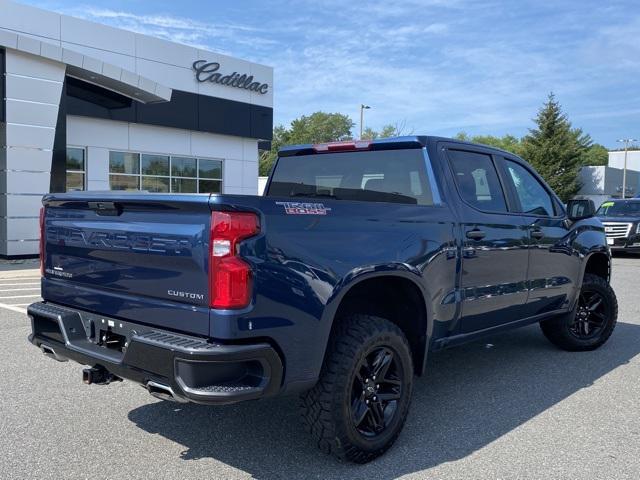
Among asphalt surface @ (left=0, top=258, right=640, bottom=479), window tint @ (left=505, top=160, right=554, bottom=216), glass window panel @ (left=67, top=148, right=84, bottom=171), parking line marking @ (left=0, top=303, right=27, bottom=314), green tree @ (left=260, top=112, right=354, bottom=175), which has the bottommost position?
parking line marking @ (left=0, top=303, right=27, bottom=314)

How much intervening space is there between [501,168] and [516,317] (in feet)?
4.04

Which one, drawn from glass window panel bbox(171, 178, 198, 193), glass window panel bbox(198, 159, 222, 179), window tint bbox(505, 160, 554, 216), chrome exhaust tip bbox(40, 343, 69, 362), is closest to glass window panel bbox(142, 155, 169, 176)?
glass window panel bbox(171, 178, 198, 193)

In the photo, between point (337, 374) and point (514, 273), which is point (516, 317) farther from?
point (337, 374)

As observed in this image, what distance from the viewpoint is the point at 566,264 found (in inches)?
216

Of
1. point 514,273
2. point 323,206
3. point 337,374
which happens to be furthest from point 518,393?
point 323,206

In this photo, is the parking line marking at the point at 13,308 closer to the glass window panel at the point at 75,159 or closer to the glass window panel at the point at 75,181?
the glass window panel at the point at 75,181

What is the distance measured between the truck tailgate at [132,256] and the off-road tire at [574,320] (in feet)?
13.7

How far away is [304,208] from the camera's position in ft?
10.3

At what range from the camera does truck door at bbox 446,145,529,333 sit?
14.1 ft

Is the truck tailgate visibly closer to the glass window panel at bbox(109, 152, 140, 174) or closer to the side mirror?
the side mirror

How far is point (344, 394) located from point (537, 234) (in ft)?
8.50

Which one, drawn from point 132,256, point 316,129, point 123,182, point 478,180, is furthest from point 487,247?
point 316,129

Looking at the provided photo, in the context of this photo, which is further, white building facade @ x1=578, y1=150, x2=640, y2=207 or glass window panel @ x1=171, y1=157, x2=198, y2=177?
white building facade @ x1=578, y1=150, x2=640, y2=207

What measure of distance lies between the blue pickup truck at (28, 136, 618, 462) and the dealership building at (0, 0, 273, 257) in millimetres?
11755
